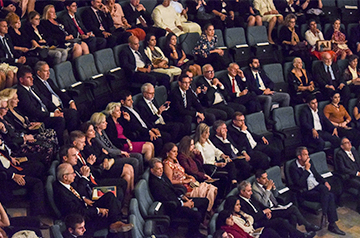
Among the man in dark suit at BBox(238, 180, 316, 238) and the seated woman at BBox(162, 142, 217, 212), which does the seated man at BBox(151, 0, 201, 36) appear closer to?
the seated woman at BBox(162, 142, 217, 212)

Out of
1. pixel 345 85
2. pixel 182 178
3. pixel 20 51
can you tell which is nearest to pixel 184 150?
pixel 182 178

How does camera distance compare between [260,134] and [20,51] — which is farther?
[260,134]

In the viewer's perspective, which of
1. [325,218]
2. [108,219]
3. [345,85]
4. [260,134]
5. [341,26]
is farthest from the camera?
[341,26]

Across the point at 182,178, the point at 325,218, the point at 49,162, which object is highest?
the point at 49,162

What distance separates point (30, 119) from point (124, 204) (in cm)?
106

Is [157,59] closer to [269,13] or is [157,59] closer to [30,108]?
[30,108]

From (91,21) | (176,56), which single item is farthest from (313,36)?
(91,21)

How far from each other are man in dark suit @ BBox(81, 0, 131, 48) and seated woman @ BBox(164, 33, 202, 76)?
0.46 meters

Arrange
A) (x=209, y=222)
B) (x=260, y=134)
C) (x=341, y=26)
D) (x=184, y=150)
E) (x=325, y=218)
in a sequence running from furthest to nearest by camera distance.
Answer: (x=341, y=26), (x=260, y=134), (x=325, y=218), (x=184, y=150), (x=209, y=222)

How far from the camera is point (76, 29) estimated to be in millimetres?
6344

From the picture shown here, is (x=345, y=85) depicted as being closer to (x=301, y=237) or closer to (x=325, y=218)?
Answer: (x=325, y=218)

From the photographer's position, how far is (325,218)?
5762 mm

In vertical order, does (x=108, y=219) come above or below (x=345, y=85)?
above

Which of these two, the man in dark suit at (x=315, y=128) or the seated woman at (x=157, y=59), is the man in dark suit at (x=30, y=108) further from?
the man in dark suit at (x=315, y=128)
